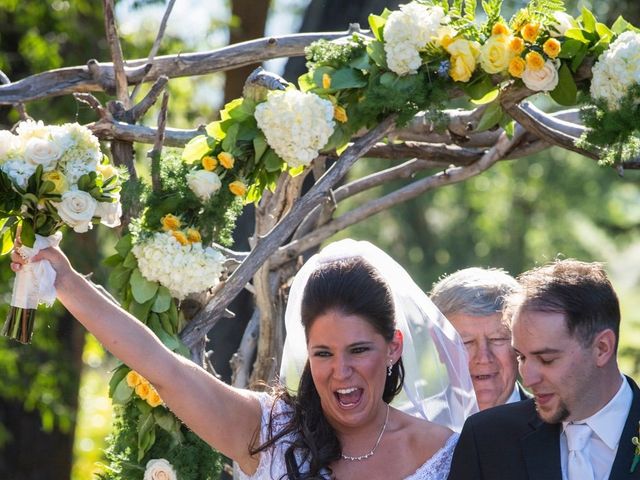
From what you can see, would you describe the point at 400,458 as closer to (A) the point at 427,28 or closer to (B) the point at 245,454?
(B) the point at 245,454

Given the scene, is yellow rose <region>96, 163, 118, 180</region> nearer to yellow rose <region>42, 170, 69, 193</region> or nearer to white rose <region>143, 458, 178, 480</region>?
yellow rose <region>42, 170, 69, 193</region>

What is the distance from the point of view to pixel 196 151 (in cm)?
449

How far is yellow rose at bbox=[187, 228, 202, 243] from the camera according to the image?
4.26 meters

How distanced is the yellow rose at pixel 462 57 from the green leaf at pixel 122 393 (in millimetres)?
1781

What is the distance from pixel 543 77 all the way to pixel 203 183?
4.66ft

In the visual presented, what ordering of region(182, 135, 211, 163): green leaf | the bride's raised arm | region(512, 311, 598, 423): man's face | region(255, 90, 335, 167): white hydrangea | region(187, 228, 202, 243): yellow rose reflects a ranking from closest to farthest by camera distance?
region(512, 311, 598, 423): man's face, the bride's raised arm, region(187, 228, 202, 243): yellow rose, region(255, 90, 335, 167): white hydrangea, region(182, 135, 211, 163): green leaf

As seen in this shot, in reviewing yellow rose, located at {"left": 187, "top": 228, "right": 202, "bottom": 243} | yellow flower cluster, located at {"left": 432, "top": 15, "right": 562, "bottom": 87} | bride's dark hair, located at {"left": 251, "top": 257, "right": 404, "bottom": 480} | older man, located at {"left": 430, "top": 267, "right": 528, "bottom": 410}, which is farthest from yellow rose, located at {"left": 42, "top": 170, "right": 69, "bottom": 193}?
older man, located at {"left": 430, "top": 267, "right": 528, "bottom": 410}

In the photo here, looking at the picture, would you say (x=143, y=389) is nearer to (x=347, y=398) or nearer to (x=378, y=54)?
(x=347, y=398)

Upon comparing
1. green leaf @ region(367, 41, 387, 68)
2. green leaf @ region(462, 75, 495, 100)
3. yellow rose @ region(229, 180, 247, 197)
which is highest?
green leaf @ region(367, 41, 387, 68)

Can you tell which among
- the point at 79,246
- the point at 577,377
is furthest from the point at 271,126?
the point at 79,246

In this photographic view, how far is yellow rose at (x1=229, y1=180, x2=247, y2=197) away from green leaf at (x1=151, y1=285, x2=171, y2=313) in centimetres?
48

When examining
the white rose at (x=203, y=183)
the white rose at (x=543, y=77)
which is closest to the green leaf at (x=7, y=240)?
the white rose at (x=203, y=183)

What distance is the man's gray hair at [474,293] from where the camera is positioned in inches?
189

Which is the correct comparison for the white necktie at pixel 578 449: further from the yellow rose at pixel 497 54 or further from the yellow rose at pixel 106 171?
the yellow rose at pixel 106 171
